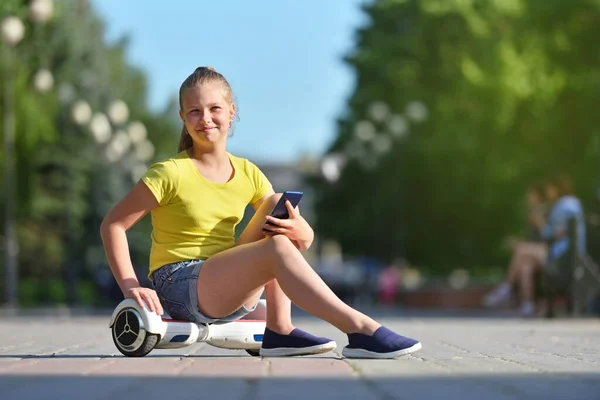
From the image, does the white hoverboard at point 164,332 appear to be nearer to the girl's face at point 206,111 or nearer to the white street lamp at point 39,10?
the girl's face at point 206,111

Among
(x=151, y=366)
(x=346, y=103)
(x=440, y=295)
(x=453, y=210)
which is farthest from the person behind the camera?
(x=346, y=103)

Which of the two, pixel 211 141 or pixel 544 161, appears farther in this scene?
pixel 544 161

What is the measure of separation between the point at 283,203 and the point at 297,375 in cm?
121

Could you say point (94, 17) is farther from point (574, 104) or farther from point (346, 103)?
point (574, 104)

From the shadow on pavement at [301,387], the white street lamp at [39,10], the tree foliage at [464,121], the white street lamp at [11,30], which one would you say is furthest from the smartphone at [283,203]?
the tree foliage at [464,121]

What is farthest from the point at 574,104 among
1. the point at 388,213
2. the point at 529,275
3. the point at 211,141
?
the point at 211,141

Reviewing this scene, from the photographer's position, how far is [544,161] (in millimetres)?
40156

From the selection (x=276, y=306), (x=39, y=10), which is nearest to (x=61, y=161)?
(x=39, y=10)

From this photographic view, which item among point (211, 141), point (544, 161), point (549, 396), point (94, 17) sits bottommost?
point (549, 396)

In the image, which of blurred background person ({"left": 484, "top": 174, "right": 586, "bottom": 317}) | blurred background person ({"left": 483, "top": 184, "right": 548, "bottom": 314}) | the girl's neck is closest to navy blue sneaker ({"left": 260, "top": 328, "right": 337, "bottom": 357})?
the girl's neck

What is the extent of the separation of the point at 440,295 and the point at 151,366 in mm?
28673

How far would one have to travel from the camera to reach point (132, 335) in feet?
23.1

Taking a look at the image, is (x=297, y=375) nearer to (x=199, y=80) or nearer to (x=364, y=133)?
(x=199, y=80)

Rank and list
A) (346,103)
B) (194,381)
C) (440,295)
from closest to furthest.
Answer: (194,381) < (440,295) < (346,103)
